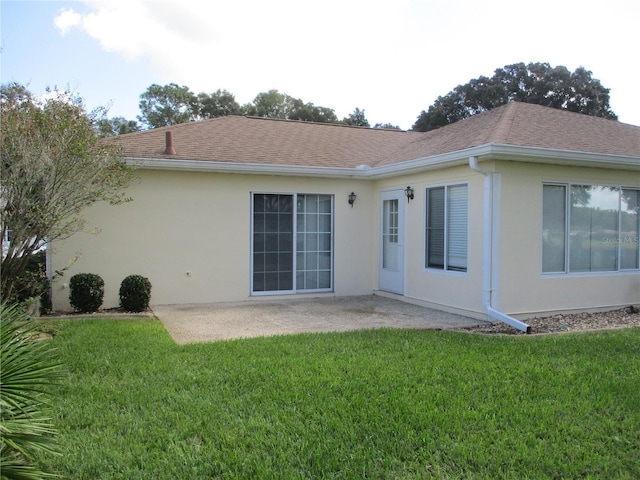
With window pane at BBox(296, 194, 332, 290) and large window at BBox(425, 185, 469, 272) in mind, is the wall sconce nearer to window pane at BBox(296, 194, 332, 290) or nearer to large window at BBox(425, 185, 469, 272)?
large window at BBox(425, 185, 469, 272)

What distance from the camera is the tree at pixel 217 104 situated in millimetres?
42219

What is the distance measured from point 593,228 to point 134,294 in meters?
8.64

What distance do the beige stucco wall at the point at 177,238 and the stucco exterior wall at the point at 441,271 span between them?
218 cm

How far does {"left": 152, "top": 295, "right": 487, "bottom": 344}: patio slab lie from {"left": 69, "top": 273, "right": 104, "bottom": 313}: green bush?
3.48ft

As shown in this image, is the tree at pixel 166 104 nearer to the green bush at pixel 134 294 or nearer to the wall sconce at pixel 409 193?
the wall sconce at pixel 409 193

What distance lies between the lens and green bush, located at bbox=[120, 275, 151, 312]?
938 cm

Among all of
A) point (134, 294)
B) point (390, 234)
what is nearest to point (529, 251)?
point (390, 234)

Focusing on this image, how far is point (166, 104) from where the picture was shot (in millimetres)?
43750

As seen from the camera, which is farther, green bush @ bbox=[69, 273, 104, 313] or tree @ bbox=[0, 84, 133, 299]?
Answer: green bush @ bbox=[69, 273, 104, 313]

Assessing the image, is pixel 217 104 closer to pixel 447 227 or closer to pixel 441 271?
pixel 447 227

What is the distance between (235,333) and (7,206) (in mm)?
3965

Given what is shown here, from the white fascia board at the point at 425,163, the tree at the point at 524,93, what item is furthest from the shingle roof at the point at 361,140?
the tree at the point at 524,93

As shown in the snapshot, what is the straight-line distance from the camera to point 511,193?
29.1 ft

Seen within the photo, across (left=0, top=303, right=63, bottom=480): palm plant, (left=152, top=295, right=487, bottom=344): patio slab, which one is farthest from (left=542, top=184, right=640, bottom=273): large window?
(left=0, top=303, right=63, bottom=480): palm plant
